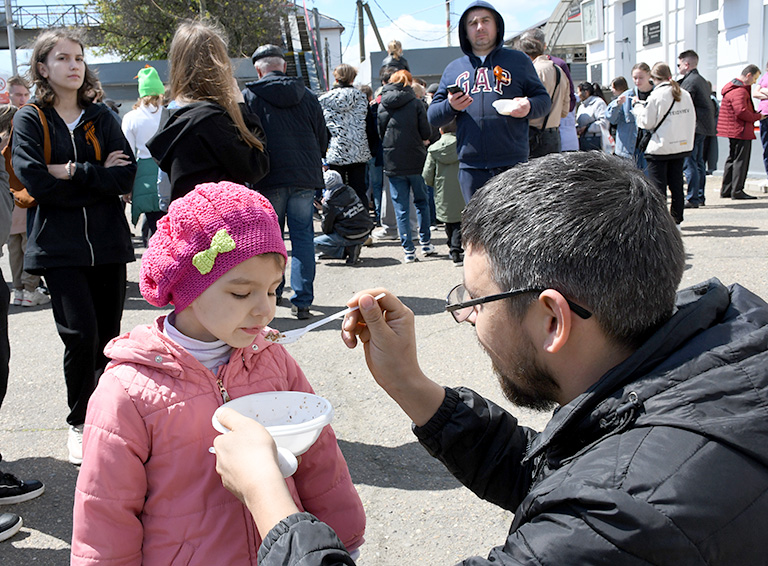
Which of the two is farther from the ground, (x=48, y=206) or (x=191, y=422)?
Result: (x=48, y=206)

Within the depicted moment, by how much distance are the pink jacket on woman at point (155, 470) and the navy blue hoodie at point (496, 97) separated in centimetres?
406

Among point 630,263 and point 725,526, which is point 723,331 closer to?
point 630,263

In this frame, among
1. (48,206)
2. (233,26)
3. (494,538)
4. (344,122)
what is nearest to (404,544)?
(494,538)

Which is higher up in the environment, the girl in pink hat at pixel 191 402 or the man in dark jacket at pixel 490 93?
the man in dark jacket at pixel 490 93

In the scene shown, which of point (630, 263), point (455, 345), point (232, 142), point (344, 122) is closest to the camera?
point (630, 263)

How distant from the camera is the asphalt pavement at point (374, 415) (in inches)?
112

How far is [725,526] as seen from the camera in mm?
1144

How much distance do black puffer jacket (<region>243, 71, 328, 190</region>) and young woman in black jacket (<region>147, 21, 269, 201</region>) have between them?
1227 millimetres

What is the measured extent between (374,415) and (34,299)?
4465 millimetres

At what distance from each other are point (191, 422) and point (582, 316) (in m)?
1.00

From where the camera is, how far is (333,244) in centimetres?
809

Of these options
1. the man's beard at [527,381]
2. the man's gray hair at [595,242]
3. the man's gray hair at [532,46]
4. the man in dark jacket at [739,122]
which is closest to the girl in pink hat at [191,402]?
the man's beard at [527,381]

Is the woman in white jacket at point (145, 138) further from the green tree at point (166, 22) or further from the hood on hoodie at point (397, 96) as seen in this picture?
the green tree at point (166, 22)

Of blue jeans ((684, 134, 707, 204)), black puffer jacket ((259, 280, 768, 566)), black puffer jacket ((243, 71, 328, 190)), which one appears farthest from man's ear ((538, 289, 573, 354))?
blue jeans ((684, 134, 707, 204))
